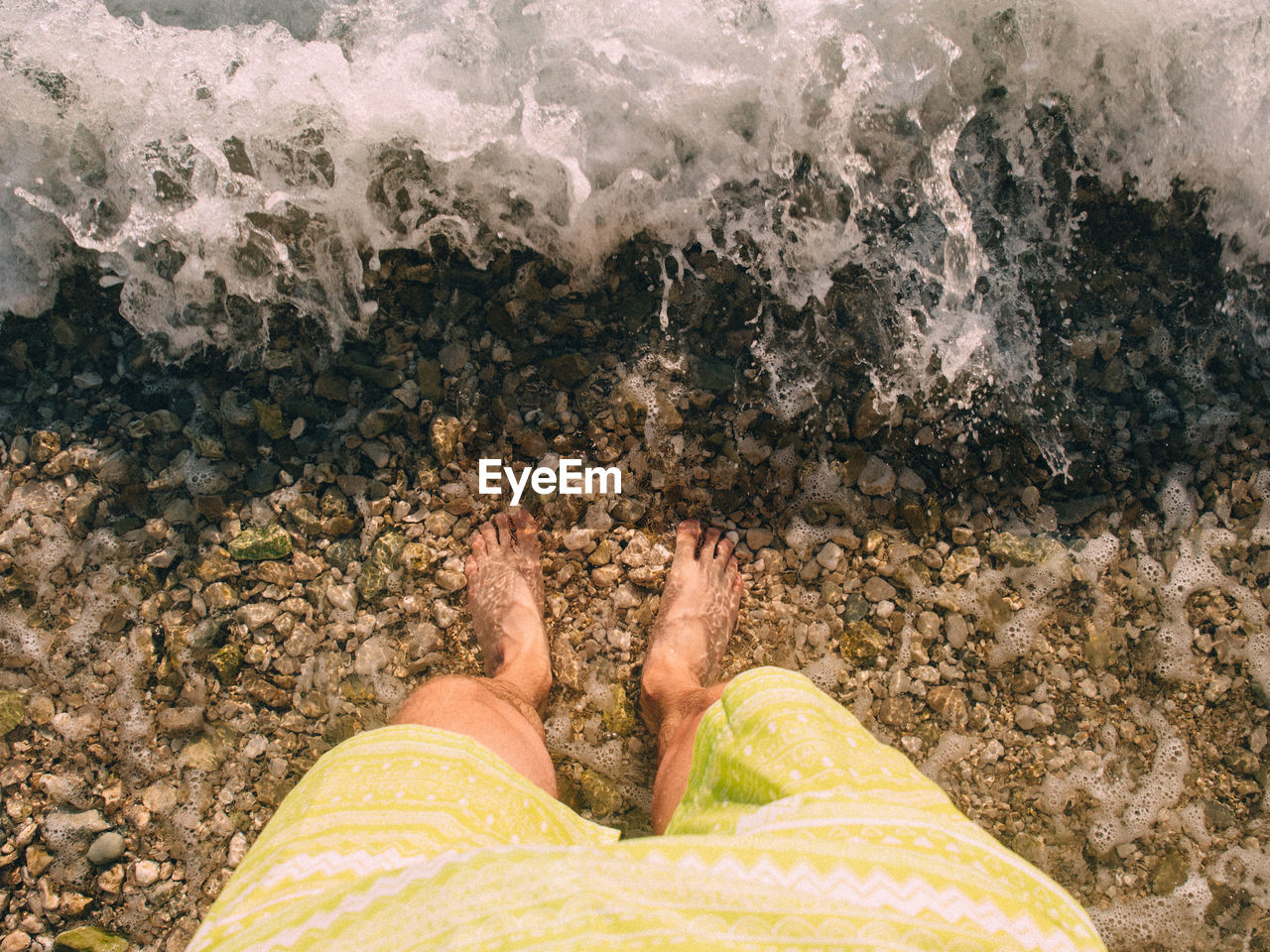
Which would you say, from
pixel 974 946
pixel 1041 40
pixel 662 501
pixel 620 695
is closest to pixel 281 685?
pixel 620 695

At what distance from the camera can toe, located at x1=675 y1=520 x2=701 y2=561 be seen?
2398 millimetres

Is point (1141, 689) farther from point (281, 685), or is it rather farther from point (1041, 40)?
point (281, 685)

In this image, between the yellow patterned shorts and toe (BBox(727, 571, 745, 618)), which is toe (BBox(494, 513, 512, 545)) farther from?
the yellow patterned shorts

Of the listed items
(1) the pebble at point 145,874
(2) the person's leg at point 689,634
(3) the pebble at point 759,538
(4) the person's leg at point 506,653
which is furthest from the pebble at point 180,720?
(3) the pebble at point 759,538

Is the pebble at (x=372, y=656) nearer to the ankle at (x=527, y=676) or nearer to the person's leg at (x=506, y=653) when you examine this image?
the person's leg at (x=506, y=653)

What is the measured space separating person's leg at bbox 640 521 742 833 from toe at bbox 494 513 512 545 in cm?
54

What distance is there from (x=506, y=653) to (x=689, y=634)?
22.6 inches

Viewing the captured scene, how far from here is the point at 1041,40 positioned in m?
2.49

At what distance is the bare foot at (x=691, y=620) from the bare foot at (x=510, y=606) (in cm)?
34

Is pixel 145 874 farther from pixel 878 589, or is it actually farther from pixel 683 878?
pixel 878 589

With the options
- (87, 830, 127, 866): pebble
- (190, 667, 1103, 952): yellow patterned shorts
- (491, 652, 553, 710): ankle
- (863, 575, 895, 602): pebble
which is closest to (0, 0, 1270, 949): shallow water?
(863, 575, 895, 602): pebble

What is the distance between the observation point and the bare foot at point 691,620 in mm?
2248

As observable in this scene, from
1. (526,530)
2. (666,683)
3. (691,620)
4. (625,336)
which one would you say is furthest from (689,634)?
(625,336)

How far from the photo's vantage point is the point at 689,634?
7.56 feet
